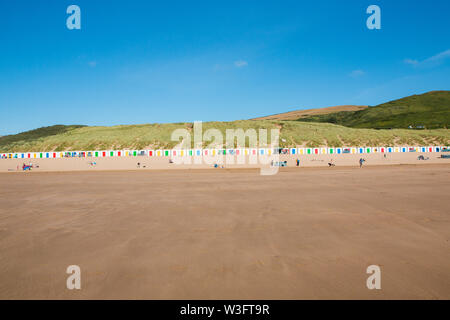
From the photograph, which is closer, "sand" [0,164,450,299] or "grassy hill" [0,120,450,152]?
"sand" [0,164,450,299]

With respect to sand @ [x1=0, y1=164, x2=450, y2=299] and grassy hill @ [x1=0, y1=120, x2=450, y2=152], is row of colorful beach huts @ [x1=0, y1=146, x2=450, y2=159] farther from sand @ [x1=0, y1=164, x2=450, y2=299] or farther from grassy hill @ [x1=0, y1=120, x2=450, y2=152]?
sand @ [x1=0, y1=164, x2=450, y2=299]

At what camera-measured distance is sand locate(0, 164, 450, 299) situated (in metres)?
4.41

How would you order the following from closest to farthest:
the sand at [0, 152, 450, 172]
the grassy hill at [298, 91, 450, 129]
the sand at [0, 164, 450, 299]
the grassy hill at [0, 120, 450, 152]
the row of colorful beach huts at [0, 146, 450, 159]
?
the sand at [0, 164, 450, 299] < the sand at [0, 152, 450, 172] < the row of colorful beach huts at [0, 146, 450, 159] < the grassy hill at [0, 120, 450, 152] < the grassy hill at [298, 91, 450, 129]

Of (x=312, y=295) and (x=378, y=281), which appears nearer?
(x=312, y=295)

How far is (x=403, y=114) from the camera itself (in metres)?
142

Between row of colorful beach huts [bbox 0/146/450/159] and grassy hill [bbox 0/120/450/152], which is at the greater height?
grassy hill [bbox 0/120/450/152]

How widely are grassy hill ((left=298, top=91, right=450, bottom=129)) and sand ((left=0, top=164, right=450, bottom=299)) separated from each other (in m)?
134

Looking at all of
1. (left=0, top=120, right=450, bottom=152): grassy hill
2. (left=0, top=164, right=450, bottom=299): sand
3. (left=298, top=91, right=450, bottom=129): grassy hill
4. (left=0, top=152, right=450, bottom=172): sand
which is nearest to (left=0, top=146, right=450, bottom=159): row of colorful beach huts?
(left=0, top=152, right=450, bottom=172): sand

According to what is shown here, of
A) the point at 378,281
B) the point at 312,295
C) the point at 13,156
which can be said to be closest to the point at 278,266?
the point at 312,295

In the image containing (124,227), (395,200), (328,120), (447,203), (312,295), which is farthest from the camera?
(328,120)

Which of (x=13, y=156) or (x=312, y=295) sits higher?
(x=13, y=156)

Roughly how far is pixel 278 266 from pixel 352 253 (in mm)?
1935

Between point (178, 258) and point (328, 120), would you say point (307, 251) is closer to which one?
point (178, 258)

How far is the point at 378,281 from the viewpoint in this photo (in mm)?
4621
